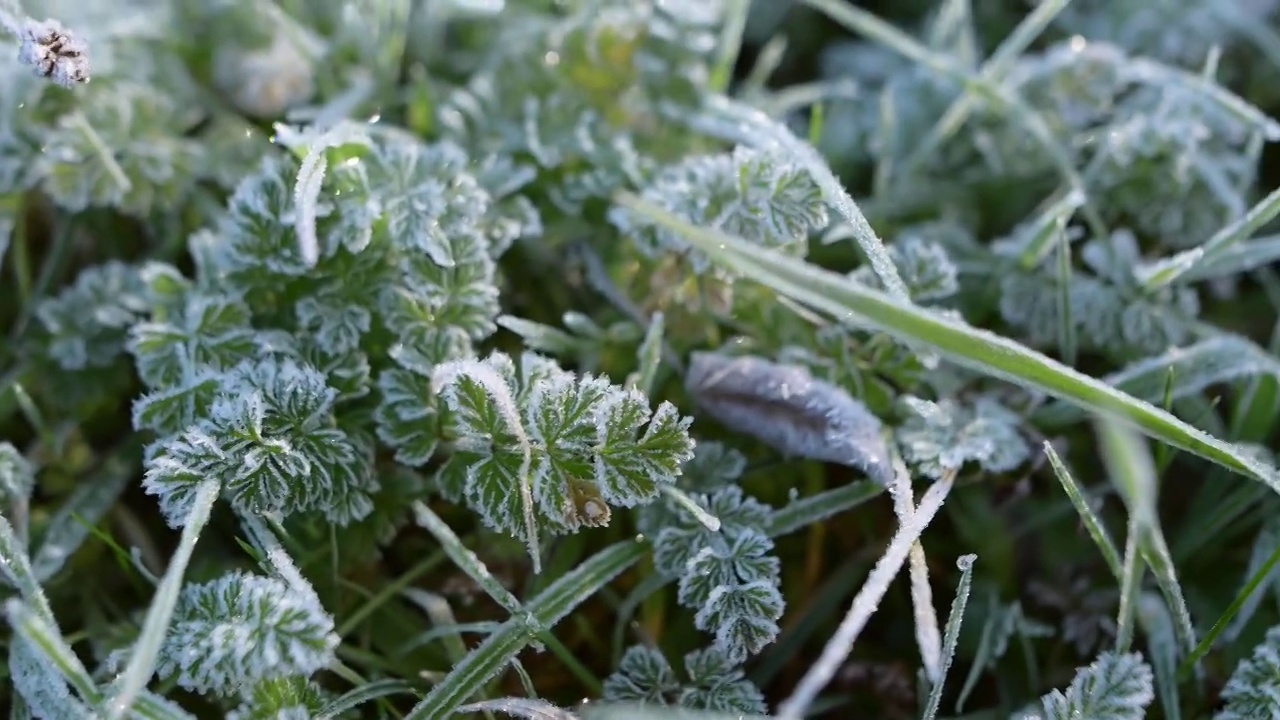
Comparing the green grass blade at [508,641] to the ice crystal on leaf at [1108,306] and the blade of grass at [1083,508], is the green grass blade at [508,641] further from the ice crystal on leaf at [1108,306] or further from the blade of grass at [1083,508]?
the ice crystal on leaf at [1108,306]

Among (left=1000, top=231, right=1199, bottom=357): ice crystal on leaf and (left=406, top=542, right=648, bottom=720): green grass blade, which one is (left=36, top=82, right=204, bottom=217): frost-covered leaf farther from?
(left=1000, top=231, right=1199, bottom=357): ice crystal on leaf

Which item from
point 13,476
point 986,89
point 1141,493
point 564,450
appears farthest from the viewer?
point 986,89

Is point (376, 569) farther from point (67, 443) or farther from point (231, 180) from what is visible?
point (231, 180)

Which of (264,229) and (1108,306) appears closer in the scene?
(264,229)

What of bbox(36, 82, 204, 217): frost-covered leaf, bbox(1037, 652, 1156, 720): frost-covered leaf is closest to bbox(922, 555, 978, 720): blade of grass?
bbox(1037, 652, 1156, 720): frost-covered leaf

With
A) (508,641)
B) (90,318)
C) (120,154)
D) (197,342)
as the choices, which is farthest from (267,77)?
(508,641)

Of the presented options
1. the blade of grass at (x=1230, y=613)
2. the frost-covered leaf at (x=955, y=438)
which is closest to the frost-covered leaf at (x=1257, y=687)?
the blade of grass at (x=1230, y=613)

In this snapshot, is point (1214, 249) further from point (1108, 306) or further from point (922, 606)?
point (922, 606)

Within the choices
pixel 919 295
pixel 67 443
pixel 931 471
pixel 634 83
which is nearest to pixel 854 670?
pixel 931 471

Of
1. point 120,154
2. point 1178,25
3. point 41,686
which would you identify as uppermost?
point 1178,25
